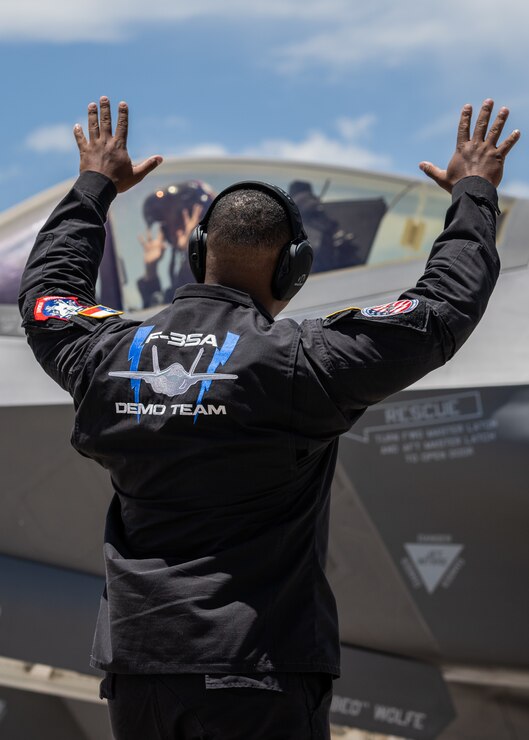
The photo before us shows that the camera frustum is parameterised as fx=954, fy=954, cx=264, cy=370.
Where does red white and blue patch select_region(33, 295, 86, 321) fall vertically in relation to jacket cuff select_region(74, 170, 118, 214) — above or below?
below

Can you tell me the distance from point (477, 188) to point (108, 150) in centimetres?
97

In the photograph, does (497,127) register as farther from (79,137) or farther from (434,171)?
(79,137)

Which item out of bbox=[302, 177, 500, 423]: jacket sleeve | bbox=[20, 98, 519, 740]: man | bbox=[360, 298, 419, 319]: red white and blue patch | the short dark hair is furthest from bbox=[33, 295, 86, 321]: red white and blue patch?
bbox=[360, 298, 419, 319]: red white and blue patch

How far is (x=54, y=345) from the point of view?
7.48 ft

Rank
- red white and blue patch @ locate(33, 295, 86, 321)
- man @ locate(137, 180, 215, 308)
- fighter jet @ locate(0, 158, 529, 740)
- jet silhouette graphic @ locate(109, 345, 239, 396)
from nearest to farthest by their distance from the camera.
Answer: jet silhouette graphic @ locate(109, 345, 239, 396)
red white and blue patch @ locate(33, 295, 86, 321)
fighter jet @ locate(0, 158, 529, 740)
man @ locate(137, 180, 215, 308)

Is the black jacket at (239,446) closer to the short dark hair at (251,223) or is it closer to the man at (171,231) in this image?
the short dark hair at (251,223)

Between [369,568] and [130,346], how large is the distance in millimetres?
2150

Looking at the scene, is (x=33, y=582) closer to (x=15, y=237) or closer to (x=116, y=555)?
(x=15, y=237)

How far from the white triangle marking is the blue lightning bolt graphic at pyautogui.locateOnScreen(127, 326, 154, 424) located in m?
2.13

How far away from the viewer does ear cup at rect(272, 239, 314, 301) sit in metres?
2.19

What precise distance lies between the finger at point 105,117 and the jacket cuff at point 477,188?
0.94 metres

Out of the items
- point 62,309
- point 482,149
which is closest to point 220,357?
point 62,309

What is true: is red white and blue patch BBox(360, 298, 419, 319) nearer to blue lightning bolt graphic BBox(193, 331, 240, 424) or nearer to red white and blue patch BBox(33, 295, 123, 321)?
blue lightning bolt graphic BBox(193, 331, 240, 424)

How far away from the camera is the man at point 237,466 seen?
1954 mm
